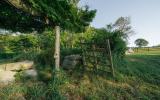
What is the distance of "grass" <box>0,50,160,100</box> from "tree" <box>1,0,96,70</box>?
4.79ft

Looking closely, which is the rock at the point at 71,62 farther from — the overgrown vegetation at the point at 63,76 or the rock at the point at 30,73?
the rock at the point at 30,73

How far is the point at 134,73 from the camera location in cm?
880

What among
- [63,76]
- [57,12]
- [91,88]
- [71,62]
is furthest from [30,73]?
[57,12]

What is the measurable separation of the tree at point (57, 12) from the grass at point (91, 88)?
1461mm

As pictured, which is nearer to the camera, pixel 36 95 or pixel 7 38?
pixel 36 95

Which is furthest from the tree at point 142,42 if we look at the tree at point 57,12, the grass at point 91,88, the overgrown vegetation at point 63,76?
the tree at point 57,12

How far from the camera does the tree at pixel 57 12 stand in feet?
20.0

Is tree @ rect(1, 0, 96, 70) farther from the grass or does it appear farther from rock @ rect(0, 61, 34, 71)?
rock @ rect(0, 61, 34, 71)

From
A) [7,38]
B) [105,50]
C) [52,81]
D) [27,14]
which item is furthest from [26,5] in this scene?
[7,38]

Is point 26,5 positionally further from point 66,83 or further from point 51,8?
point 66,83

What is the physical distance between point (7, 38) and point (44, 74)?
3036cm

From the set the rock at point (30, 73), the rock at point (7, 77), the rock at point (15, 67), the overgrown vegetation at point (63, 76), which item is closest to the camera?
the overgrown vegetation at point (63, 76)

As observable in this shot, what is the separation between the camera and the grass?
6.63m

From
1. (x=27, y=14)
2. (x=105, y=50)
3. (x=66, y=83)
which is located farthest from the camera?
(x=105, y=50)
